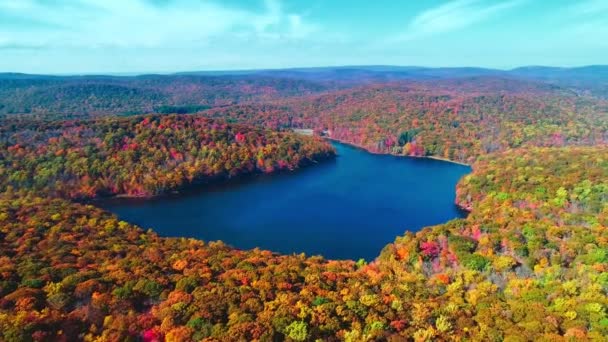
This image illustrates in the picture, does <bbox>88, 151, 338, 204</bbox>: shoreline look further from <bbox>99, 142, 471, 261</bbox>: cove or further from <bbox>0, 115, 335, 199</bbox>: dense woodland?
<bbox>99, 142, 471, 261</bbox>: cove

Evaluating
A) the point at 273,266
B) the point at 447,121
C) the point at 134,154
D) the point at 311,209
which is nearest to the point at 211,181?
the point at 134,154

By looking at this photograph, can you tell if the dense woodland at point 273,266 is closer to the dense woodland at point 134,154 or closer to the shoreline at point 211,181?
the dense woodland at point 134,154

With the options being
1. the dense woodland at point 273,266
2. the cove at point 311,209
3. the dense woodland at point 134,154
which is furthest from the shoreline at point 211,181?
the cove at point 311,209

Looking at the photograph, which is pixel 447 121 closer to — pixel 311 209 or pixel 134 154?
pixel 311 209

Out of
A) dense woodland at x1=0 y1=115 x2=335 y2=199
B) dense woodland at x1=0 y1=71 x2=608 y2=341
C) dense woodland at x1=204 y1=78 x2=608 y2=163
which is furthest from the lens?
dense woodland at x1=204 y1=78 x2=608 y2=163

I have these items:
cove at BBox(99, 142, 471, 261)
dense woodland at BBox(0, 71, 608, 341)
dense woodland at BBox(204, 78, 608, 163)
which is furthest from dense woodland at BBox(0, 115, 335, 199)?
dense woodland at BBox(204, 78, 608, 163)

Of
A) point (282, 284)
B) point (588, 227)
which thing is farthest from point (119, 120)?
point (588, 227)
